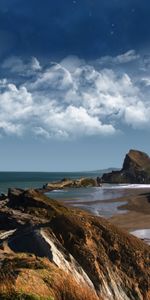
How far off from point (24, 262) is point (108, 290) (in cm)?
284

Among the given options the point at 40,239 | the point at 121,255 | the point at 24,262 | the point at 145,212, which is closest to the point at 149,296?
the point at 121,255

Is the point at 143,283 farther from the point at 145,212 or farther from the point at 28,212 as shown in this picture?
the point at 145,212

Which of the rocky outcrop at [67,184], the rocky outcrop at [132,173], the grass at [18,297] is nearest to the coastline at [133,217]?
the grass at [18,297]

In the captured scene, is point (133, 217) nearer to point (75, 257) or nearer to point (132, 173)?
point (75, 257)

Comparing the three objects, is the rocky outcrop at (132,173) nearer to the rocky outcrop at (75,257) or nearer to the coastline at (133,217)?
the coastline at (133,217)

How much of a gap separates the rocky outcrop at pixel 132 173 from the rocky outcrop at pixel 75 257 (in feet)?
372

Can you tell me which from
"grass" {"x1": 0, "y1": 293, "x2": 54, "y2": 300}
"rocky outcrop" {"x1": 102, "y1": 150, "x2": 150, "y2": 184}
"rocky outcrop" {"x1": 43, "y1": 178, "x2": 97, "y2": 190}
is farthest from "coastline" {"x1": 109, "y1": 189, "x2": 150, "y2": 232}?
"rocky outcrop" {"x1": 102, "y1": 150, "x2": 150, "y2": 184}

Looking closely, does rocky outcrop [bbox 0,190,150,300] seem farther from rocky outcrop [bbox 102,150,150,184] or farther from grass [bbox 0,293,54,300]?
rocky outcrop [bbox 102,150,150,184]

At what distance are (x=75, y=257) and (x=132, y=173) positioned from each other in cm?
11864

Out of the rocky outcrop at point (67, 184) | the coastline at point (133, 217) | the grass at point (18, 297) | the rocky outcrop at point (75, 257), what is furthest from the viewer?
the rocky outcrop at point (67, 184)

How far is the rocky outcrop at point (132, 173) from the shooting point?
126 m

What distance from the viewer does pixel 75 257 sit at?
11.1 meters

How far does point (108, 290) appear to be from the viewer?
10711mm

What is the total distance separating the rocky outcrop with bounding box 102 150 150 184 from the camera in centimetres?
12650
